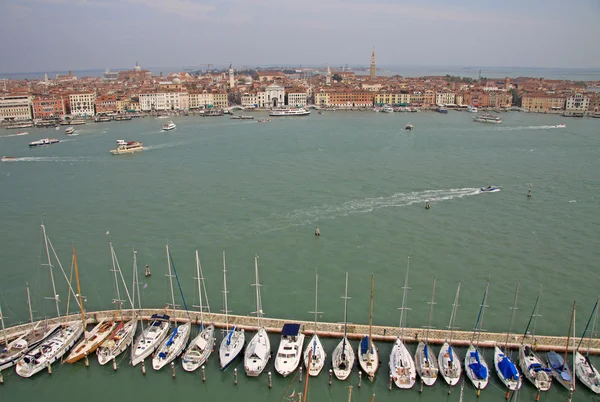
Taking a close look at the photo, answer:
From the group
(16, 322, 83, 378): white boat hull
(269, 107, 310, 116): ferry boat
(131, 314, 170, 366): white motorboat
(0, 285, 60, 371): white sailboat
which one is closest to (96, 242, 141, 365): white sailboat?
(131, 314, 170, 366): white motorboat

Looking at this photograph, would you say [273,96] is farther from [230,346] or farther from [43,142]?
[230,346]

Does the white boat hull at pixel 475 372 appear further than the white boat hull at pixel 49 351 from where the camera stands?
No

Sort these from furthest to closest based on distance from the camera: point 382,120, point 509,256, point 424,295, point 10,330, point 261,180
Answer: point 382,120 → point 261,180 → point 509,256 → point 424,295 → point 10,330

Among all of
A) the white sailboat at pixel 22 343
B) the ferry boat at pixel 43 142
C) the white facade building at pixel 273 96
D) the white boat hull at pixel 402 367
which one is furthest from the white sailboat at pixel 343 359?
the white facade building at pixel 273 96

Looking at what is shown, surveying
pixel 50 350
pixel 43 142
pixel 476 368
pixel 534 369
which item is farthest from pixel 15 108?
pixel 534 369

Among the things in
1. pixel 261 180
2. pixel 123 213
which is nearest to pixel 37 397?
pixel 123 213

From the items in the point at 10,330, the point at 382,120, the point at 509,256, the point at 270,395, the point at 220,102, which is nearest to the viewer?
the point at 270,395

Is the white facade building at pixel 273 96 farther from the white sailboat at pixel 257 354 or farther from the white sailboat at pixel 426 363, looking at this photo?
the white sailboat at pixel 426 363

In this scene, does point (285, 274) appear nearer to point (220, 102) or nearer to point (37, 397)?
point (37, 397)
